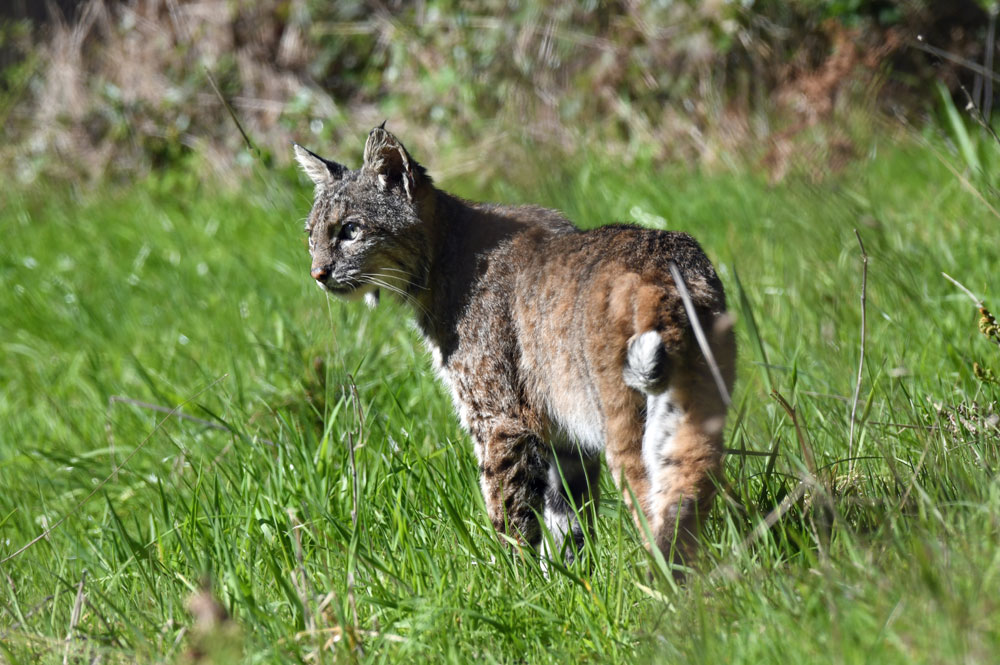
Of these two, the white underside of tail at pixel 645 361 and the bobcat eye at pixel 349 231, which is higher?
the bobcat eye at pixel 349 231

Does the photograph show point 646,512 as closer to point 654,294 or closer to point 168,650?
point 654,294

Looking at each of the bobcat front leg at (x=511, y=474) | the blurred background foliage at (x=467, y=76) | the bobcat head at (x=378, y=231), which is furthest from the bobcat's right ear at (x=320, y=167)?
the blurred background foliage at (x=467, y=76)

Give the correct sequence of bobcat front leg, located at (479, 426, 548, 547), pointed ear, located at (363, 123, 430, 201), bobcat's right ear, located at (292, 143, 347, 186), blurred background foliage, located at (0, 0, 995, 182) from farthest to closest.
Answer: blurred background foliage, located at (0, 0, 995, 182), bobcat's right ear, located at (292, 143, 347, 186), pointed ear, located at (363, 123, 430, 201), bobcat front leg, located at (479, 426, 548, 547)

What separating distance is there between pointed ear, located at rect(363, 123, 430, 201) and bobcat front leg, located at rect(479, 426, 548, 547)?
98 cm

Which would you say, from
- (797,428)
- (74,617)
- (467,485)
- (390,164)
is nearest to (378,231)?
(390,164)

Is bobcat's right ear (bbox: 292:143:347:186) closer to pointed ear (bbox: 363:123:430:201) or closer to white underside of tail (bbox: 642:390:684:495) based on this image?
pointed ear (bbox: 363:123:430:201)

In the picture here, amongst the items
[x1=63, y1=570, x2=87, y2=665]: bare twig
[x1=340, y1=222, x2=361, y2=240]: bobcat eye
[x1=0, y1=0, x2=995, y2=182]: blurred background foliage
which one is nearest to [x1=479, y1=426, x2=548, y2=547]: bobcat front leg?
[x1=340, y1=222, x2=361, y2=240]: bobcat eye

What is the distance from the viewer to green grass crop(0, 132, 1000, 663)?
2273 mm

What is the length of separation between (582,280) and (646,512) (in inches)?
28.7

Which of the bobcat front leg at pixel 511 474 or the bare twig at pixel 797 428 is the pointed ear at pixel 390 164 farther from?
the bare twig at pixel 797 428

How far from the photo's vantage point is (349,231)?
3.78 m

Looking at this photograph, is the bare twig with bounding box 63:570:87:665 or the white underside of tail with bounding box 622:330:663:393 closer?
the bare twig with bounding box 63:570:87:665

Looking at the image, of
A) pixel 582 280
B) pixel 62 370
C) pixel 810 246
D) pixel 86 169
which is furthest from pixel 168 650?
pixel 86 169

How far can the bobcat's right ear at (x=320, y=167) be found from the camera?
3.99 m
